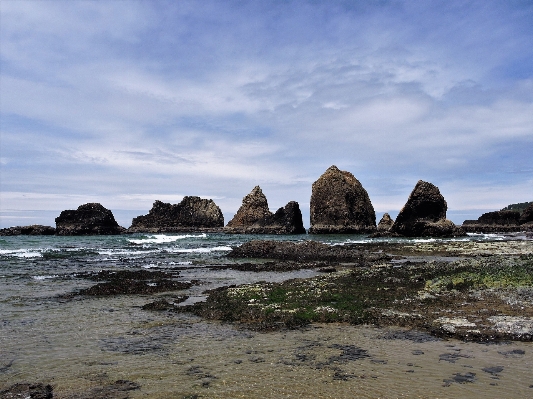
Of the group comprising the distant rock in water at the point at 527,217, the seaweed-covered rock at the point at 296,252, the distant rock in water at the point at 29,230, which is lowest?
Answer: the seaweed-covered rock at the point at 296,252

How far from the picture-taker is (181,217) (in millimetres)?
123750

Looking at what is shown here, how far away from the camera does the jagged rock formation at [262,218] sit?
9625 cm

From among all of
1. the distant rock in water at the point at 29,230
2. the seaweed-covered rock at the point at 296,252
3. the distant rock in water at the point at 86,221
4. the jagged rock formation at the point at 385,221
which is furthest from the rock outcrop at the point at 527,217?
the distant rock in water at the point at 29,230

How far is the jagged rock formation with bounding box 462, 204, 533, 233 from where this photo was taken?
9038cm

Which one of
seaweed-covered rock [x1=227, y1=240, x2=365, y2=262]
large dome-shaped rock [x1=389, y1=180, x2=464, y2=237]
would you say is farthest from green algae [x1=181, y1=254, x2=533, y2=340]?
large dome-shaped rock [x1=389, y1=180, x2=464, y2=237]

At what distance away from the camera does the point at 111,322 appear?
11.4 m

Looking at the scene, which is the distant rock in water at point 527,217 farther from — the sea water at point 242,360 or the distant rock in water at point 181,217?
the sea water at point 242,360

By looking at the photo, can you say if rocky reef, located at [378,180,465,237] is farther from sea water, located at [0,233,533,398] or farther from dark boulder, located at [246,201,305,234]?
sea water, located at [0,233,533,398]

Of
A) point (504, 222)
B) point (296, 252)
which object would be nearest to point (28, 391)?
point (296, 252)

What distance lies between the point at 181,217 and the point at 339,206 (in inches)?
2089

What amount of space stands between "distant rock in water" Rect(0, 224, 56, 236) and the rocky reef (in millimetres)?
75860

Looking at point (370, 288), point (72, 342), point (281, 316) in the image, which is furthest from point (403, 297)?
point (72, 342)

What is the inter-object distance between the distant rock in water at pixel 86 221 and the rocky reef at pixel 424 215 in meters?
62.7

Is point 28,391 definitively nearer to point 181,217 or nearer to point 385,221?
point 385,221
